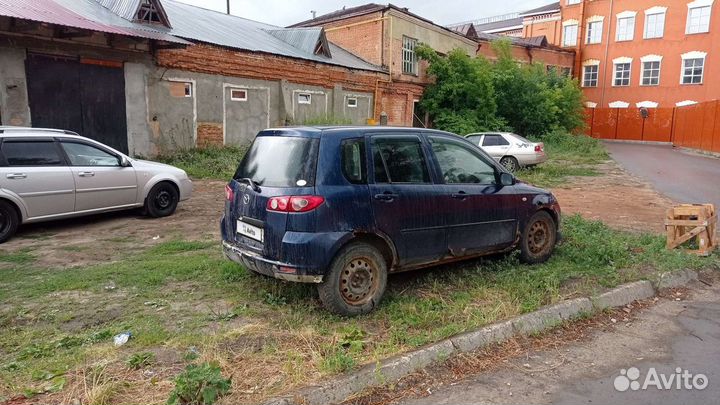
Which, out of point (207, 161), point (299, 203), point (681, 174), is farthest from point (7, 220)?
point (681, 174)

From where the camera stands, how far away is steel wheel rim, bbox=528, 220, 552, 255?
6.05 m

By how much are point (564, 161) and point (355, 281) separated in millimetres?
20529

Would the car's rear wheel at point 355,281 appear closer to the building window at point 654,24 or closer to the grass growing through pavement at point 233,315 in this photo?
the grass growing through pavement at point 233,315

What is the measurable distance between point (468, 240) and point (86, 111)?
1235 centimetres

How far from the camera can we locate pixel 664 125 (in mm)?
37219

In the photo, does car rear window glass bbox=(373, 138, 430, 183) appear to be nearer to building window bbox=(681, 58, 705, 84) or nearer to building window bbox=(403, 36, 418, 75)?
building window bbox=(403, 36, 418, 75)

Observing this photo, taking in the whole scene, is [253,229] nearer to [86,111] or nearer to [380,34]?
[86,111]

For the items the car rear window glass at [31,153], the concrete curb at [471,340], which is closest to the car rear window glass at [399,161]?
the concrete curb at [471,340]

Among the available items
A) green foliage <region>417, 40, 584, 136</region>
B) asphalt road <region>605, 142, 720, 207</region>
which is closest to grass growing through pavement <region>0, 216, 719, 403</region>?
asphalt road <region>605, 142, 720, 207</region>

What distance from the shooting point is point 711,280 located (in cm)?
600

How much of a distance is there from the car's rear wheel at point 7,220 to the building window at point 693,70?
43.4 m

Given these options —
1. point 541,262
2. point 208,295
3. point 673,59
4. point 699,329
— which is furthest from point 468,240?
point 673,59

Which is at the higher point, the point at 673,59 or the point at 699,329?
the point at 673,59

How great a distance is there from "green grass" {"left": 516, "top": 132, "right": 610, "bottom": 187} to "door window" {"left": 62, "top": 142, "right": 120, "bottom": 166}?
37.6 feet
